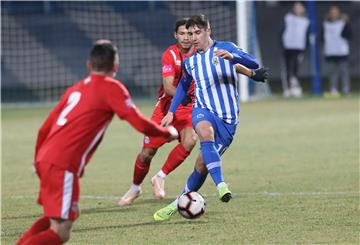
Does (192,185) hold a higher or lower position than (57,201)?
lower

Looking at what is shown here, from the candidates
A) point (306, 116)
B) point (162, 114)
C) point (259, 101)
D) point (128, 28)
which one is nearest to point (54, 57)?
point (128, 28)

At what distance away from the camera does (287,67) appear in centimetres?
2433

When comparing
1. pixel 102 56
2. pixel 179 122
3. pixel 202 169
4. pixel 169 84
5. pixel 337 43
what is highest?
pixel 102 56

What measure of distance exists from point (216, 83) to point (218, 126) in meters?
0.40

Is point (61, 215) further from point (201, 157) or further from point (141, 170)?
point (141, 170)

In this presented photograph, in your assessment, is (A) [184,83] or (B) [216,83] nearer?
(B) [216,83]

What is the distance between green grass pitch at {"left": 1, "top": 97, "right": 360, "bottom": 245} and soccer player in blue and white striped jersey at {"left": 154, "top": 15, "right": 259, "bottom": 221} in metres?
0.49

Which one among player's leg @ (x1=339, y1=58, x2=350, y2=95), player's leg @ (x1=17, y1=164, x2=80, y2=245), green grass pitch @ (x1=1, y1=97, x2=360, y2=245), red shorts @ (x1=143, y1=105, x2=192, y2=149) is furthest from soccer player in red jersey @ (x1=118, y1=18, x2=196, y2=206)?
player's leg @ (x1=339, y1=58, x2=350, y2=95)

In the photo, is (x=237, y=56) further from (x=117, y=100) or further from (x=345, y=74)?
(x=345, y=74)

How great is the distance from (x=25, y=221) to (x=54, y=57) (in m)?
18.5

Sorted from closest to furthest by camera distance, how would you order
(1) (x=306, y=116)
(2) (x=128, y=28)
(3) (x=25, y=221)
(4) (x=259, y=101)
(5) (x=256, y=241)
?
(5) (x=256, y=241) < (3) (x=25, y=221) < (1) (x=306, y=116) < (4) (x=259, y=101) < (2) (x=128, y=28)

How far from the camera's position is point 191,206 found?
7863 mm

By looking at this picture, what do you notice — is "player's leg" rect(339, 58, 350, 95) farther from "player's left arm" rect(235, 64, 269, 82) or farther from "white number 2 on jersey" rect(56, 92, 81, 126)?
"white number 2 on jersey" rect(56, 92, 81, 126)

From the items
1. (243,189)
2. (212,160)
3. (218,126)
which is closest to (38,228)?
(212,160)
